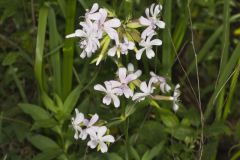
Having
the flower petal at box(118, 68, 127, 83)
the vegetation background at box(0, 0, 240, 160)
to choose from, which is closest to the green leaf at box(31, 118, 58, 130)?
the vegetation background at box(0, 0, 240, 160)

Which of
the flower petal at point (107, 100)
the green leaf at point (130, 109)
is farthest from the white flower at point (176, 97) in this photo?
the flower petal at point (107, 100)

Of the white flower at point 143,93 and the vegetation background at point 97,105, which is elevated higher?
the white flower at point 143,93

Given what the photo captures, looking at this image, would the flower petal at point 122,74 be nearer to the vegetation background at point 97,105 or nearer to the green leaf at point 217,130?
the vegetation background at point 97,105

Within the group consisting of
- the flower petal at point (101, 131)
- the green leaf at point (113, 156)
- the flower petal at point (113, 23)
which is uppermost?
the flower petal at point (113, 23)

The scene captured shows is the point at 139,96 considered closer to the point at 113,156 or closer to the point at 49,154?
the point at 113,156

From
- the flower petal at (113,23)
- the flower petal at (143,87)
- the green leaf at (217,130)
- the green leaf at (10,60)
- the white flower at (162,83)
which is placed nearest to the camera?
the flower petal at (113,23)

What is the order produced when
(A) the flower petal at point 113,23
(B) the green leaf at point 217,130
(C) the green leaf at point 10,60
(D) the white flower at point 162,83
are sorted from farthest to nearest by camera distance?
(C) the green leaf at point 10,60
(B) the green leaf at point 217,130
(D) the white flower at point 162,83
(A) the flower petal at point 113,23

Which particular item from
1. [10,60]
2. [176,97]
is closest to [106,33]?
[176,97]

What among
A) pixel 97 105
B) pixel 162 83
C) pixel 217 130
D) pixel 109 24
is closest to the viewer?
pixel 109 24

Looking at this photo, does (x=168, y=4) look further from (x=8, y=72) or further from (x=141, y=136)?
(x=8, y=72)
